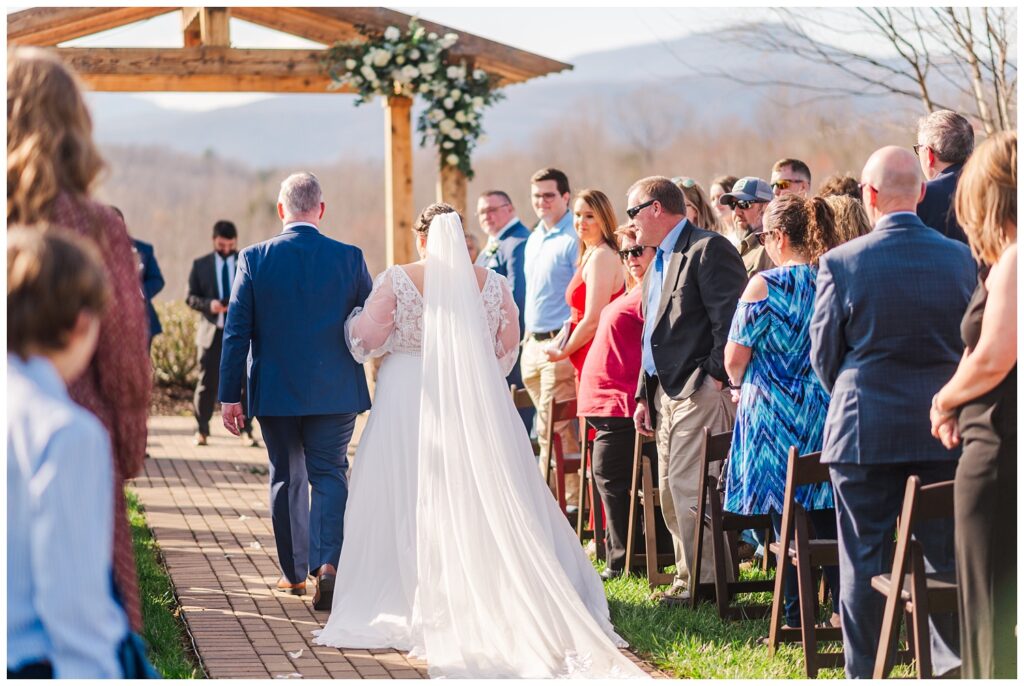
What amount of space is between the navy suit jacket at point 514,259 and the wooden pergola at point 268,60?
2081 millimetres

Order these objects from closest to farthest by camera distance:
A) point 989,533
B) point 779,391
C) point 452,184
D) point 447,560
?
point 989,533
point 779,391
point 447,560
point 452,184

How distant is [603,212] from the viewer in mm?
6805

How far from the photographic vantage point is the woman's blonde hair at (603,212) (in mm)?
6797

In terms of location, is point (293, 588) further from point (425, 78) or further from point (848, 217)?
point (425, 78)

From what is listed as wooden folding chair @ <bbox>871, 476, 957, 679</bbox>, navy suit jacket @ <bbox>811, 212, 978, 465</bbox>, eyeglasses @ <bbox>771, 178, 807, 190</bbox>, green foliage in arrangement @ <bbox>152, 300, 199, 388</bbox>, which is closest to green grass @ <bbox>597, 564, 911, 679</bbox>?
wooden folding chair @ <bbox>871, 476, 957, 679</bbox>

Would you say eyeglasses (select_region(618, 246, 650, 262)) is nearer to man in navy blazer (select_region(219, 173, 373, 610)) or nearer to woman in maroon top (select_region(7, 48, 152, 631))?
man in navy blazer (select_region(219, 173, 373, 610))

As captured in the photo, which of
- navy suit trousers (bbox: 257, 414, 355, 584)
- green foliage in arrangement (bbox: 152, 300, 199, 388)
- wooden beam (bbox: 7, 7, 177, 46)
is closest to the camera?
navy suit trousers (bbox: 257, 414, 355, 584)

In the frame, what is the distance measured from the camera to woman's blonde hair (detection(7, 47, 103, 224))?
3027 mm

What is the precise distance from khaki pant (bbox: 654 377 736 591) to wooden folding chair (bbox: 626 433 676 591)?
222 millimetres

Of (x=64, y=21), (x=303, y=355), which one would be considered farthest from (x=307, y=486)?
(x=64, y=21)

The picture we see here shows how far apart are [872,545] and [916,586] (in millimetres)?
407

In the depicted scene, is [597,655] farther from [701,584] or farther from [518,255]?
[518,255]

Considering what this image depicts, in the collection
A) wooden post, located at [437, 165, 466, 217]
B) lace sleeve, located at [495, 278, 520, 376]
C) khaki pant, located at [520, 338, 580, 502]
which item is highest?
wooden post, located at [437, 165, 466, 217]

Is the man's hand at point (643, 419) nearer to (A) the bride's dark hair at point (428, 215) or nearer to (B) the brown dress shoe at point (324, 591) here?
(A) the bride's dark hair at point (428, 215)
